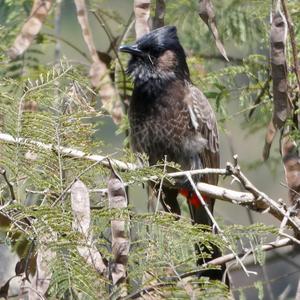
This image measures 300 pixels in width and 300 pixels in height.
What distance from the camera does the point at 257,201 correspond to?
11.5 feet

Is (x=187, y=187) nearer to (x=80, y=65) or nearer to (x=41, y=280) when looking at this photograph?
(x=80, y=65)

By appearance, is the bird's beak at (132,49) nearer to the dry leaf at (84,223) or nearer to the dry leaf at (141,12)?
the dry leaf at (141,12)

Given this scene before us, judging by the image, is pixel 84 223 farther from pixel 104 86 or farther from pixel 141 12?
pixel 104 86

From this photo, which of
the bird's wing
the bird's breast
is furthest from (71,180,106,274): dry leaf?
the bird's wing

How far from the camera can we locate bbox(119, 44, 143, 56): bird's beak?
4848 millimetres

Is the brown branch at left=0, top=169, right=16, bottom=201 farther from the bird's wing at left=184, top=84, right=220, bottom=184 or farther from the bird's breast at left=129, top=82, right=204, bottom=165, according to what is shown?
the bird's wing at left=184, top=84, right=220, bottom=184

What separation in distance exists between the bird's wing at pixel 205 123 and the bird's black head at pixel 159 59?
13 cm

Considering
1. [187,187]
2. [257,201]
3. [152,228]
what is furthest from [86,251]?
[187,187]

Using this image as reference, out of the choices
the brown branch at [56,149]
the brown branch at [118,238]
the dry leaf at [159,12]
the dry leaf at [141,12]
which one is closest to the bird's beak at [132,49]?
the dry leaf at [159,12]

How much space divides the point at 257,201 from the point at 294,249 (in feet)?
3.87

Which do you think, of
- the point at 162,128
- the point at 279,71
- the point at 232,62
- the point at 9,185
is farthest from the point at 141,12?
the point at 232,62

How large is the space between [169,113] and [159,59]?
0.31 m

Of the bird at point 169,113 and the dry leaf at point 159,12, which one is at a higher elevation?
the dry leaf at point 159,12

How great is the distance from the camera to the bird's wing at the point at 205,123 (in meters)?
4.94
